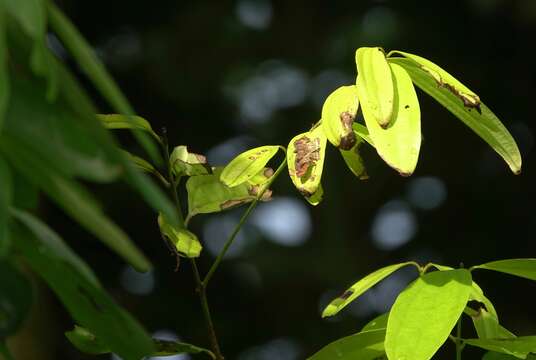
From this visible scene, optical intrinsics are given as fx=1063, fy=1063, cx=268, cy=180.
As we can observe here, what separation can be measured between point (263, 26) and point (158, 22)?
30 centimetres

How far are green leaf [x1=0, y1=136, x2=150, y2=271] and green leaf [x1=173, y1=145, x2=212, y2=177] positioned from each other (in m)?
0.31

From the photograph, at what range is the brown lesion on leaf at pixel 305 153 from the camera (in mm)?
572

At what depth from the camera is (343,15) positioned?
2.97m

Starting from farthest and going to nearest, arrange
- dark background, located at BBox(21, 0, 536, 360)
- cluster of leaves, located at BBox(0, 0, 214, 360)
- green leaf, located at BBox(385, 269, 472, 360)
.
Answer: dark background, located at BBox(21, 0, 536, 360), green leaf, located at BBox(385, 269, 472, 360), cluster of leaves, located at BBox(0, 0, 214, 360)

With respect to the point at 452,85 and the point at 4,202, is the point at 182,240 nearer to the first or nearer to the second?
the point at 452,85

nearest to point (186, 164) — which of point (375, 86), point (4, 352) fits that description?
point (375, 86)

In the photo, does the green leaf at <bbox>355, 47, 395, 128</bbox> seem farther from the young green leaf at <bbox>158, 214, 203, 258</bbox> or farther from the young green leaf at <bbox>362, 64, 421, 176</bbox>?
the young green leaf at <bbox>158, 214, 203, 258</bbox>

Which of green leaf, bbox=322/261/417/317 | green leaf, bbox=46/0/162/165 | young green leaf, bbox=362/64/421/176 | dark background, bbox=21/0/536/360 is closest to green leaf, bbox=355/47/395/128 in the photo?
young green leaf, bbox=362/64/421/176

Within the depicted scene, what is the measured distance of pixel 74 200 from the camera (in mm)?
336

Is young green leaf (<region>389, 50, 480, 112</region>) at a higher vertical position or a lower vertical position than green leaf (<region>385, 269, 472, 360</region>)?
higher

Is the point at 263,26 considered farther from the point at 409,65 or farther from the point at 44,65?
the point at 44,65

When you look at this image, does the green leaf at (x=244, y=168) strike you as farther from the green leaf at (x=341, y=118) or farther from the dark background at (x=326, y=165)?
the dark background at (x=326, y=165)

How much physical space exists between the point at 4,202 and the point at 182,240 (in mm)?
274

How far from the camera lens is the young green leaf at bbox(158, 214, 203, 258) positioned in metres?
0.59
